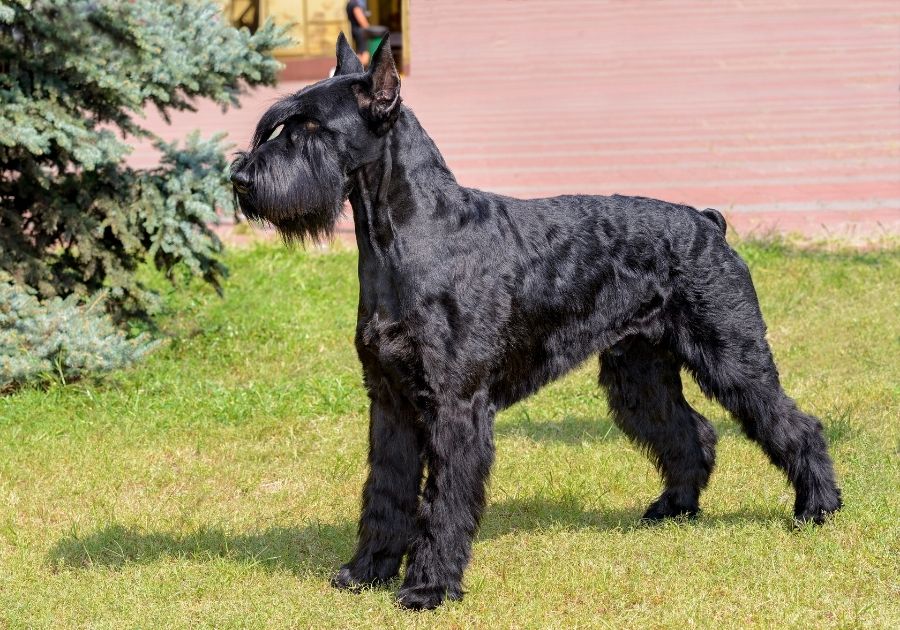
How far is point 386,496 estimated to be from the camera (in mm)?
4793

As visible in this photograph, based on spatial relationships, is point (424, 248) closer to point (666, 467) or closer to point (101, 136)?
point (666, 467)

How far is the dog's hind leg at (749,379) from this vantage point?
5133mm

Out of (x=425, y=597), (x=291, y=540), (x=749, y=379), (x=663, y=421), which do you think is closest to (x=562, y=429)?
(x=663, y=421)

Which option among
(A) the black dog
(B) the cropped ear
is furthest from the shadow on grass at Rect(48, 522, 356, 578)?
(B) the cropped ear

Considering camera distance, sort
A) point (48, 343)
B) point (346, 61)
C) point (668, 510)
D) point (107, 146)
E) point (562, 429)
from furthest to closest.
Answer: point (107, 146)
point (48, 343)
point (562, 429)
point (668, 510)
point (346, 61)

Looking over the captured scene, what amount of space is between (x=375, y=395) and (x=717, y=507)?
6.65ft

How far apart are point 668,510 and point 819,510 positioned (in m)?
0.70

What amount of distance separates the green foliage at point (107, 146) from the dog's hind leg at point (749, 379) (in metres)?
3.94

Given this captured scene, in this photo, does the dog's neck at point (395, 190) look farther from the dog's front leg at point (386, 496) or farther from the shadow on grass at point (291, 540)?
A: the shadow on grass at point (291, 540)

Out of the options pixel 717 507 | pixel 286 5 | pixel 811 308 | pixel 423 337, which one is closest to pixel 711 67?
pixel 286 5

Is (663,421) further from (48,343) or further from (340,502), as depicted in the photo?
(48,343)

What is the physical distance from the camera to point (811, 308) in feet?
29.8

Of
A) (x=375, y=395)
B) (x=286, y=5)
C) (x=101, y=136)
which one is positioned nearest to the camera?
(x=375, y=395)

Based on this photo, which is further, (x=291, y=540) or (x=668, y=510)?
(x=668, y=510)
